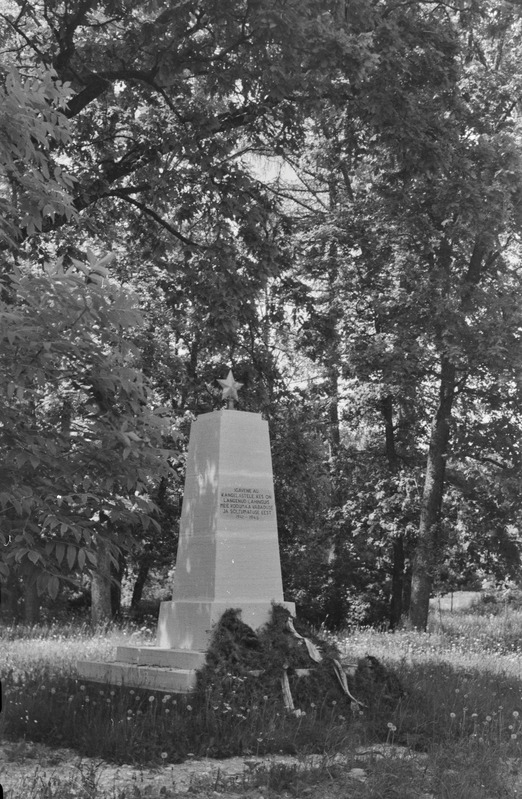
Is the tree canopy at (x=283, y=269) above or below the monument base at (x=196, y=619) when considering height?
above

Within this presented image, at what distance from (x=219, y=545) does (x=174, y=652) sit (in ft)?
4.06

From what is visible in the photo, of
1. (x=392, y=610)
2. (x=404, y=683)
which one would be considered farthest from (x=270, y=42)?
(x=392, y=610)

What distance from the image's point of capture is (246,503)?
10.2 meters

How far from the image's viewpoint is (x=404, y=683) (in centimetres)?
924

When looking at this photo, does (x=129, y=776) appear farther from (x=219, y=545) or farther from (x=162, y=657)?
(x=219, y=545)

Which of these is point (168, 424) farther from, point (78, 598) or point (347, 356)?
point (78, 598)

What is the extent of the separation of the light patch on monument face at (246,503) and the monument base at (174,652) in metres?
0.94

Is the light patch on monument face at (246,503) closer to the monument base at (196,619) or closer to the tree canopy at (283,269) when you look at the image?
the monument base at (196,619)

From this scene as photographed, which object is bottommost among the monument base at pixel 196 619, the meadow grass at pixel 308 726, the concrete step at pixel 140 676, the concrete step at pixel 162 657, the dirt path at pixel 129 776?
the dirt path at pixel 129 776

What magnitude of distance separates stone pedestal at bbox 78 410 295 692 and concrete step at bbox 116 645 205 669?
0.04 feet

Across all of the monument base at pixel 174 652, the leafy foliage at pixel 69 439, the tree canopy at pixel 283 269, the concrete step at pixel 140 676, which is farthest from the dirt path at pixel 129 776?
the monument base at pixel 174 652

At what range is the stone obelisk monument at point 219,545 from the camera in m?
9.68

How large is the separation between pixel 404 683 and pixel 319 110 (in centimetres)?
708

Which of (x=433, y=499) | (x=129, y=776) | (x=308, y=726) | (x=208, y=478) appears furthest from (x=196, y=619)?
(x=433, y=499)
